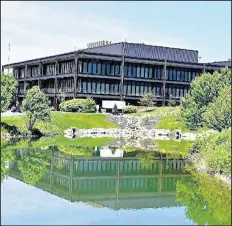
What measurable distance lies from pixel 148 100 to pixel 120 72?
10.0 meters

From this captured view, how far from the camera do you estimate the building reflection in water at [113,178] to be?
38.5 meters

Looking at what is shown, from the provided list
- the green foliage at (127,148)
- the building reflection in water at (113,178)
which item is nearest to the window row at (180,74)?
the green foliage at (127,148)

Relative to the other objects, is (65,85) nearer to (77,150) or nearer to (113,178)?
(77,150)

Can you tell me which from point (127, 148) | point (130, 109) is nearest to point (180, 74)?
point (130, 109)

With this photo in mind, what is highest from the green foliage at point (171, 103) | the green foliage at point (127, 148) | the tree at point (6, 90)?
the tree at point (6, 90)

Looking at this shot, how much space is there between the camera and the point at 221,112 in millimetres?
61219

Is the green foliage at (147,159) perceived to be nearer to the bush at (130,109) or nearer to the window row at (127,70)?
the bush at (130,109)

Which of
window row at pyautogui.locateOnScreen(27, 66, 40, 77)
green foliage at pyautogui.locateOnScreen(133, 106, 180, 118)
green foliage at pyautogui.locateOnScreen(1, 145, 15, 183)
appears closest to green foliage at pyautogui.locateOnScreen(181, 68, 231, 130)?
green foliage at pyautogui.locateOnScreen(133, 106, 180, 118)

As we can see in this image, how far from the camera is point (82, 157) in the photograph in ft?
199

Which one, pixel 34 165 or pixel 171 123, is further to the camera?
pixel 171 123

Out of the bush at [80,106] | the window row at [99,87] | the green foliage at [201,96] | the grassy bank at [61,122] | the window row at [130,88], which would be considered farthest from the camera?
the window row at [130,88]

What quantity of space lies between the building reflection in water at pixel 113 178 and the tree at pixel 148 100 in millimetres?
62250

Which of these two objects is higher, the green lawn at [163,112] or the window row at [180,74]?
the window row at [180,74]

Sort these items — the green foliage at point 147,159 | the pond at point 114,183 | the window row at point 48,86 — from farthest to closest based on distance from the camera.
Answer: the window row at point 48,86 → the green foliage at point 147,159 → the pond at point 114,183
